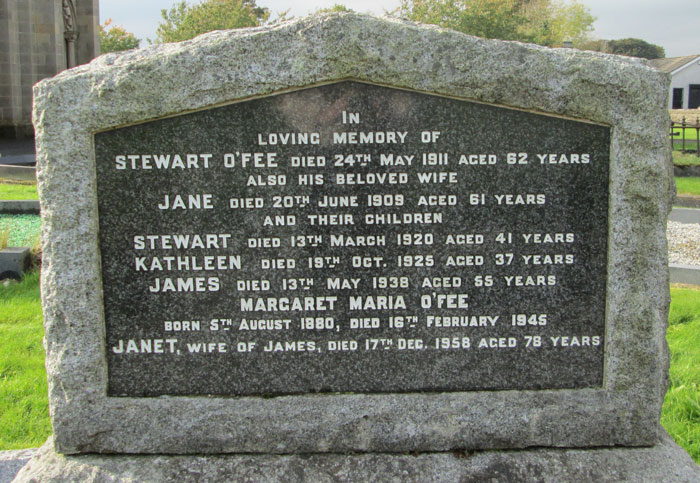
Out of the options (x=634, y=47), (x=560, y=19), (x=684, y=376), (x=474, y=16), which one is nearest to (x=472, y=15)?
(x=474, y=16)

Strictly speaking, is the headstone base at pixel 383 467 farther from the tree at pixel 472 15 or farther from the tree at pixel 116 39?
the tree at pixel 116 39

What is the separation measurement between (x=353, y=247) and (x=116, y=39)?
163 ft

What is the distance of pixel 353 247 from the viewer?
8.43ft

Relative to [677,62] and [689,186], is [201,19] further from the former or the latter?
[677,62]

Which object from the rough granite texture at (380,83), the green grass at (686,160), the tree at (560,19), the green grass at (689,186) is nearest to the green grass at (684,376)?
the rough granite texture at (380,83)

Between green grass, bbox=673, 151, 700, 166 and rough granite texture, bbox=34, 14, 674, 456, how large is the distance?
16.3 meters

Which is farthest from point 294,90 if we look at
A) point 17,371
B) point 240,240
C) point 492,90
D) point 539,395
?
point 17,371

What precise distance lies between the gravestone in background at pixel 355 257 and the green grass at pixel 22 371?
893 mm

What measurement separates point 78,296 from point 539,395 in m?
2.01

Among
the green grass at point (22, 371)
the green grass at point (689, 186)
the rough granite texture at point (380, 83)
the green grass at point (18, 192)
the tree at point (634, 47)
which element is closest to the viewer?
the rough granite texture at point (380, 83)

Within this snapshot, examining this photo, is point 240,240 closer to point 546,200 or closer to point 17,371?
point 546,200

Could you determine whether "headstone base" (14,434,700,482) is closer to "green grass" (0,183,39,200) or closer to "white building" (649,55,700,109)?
"green grass" (0,183,39,200)

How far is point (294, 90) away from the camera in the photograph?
2479 mm

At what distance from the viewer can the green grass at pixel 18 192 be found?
9.84m
